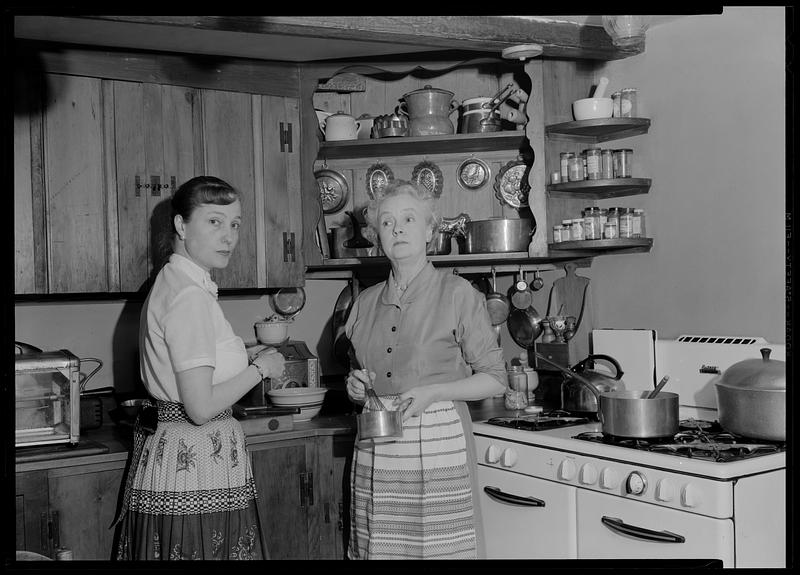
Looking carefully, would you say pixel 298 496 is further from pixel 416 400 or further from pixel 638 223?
pixel 638 223

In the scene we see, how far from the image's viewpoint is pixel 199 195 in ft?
8.41

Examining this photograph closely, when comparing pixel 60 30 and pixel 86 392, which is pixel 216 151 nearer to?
pixel 60 30

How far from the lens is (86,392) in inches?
140

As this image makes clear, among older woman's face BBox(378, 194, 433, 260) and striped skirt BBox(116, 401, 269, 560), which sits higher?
older woman's face BBox(378, 194, 433, 260)

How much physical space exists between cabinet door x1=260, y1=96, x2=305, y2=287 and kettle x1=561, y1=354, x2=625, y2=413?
3.87 feet

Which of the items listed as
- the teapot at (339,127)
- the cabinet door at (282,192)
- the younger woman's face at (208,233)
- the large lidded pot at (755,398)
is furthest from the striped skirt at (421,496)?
the teapot at (339,127)

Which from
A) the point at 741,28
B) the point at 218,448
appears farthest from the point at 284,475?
the point at 741,28

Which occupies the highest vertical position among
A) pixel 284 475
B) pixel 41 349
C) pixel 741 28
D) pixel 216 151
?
pixel 741 28

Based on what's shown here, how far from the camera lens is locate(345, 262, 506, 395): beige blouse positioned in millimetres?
2756

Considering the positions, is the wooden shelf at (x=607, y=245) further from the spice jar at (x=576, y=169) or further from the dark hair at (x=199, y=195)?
the dark hair at (x=199, y=195)

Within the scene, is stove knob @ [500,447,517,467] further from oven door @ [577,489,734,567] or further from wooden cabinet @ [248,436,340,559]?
wooden cabinet @ [248,436,340,559]

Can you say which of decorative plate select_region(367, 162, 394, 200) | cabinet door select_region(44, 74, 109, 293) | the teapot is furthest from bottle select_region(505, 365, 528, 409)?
cabinet door select_region(44, 74, 109, 293)

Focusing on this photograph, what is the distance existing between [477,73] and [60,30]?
1.64 meters
